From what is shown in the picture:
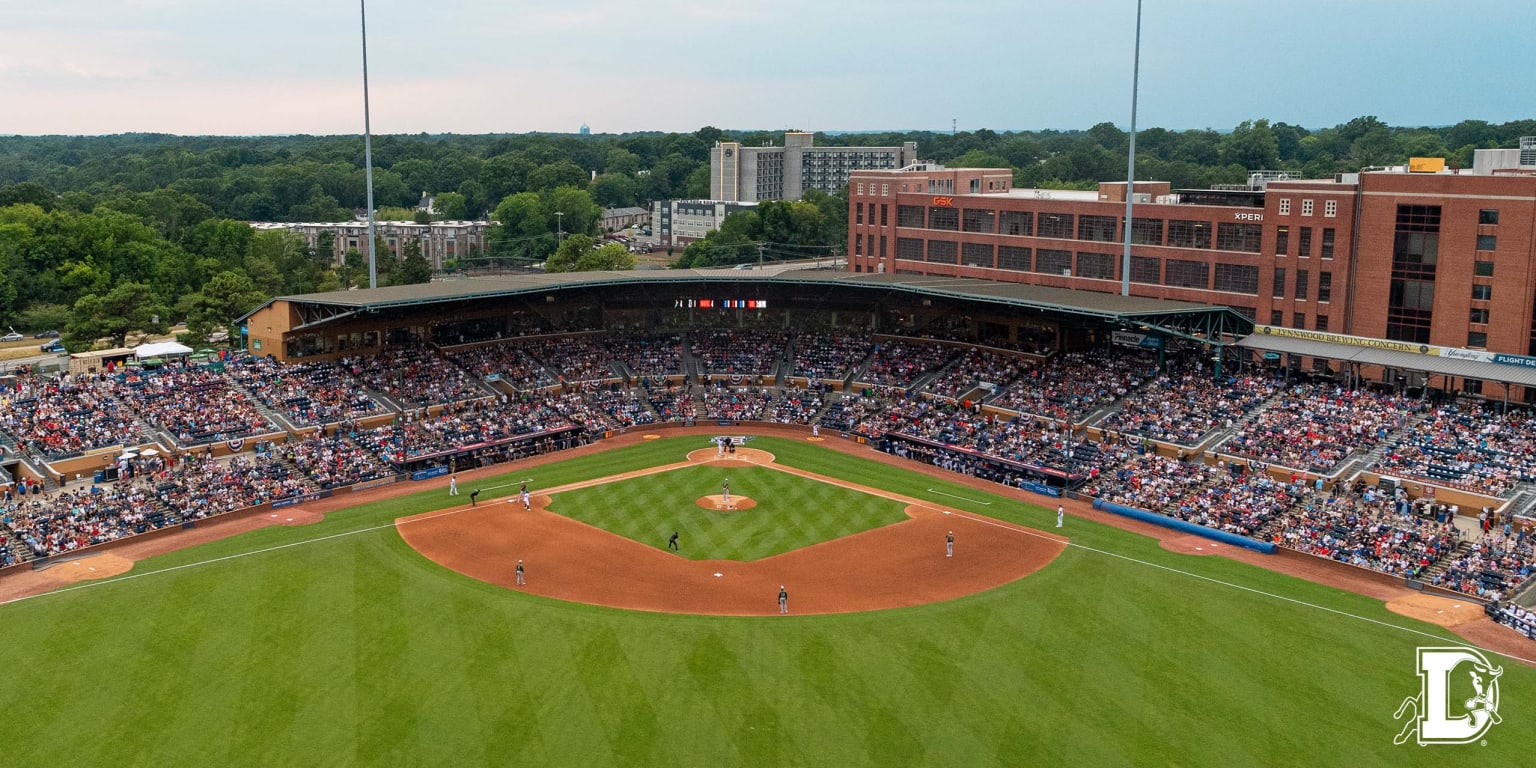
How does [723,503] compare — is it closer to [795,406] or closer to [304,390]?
[795,406]

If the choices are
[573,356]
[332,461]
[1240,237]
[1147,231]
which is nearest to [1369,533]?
[1240,237]

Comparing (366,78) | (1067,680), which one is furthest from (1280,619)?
(366,78)

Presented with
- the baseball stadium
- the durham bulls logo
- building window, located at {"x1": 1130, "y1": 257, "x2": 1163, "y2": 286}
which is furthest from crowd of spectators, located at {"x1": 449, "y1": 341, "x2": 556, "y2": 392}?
the durham bulls logo

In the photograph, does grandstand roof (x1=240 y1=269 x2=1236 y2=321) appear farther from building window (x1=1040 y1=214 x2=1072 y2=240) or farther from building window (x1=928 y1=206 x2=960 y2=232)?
building window (x1=928 y1=206 x2=960 y2=232)

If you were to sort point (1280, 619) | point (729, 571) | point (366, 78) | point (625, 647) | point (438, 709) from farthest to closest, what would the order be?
point (366, 78), point (729, 571), point (1280, 619), point (625, 647), point (438, 709)

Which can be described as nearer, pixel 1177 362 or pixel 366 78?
pixel 1177 362

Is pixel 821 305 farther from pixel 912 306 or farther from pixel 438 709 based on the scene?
pixel 438 709

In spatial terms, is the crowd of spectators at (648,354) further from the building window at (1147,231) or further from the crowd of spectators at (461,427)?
the building window at (1147,231)
